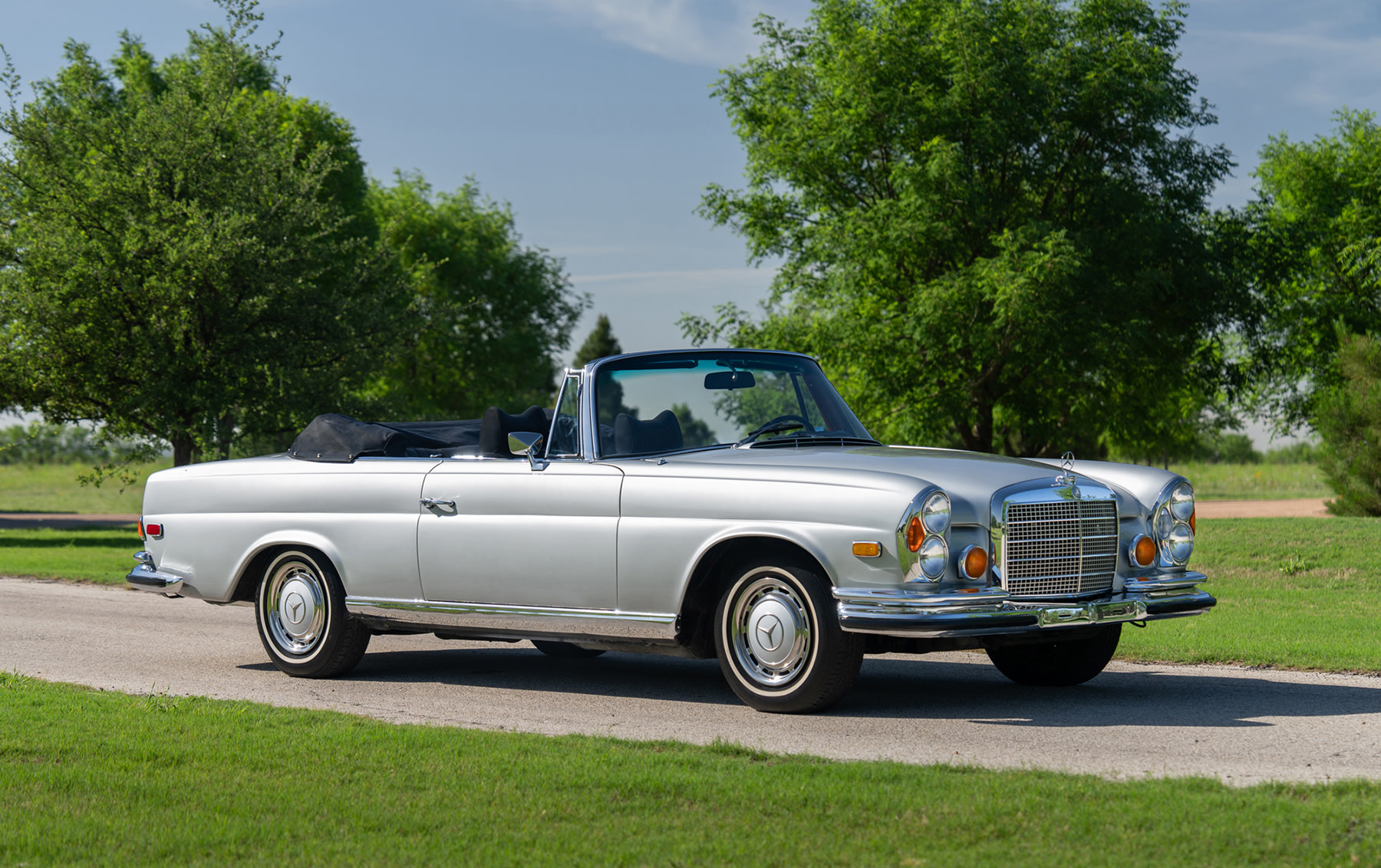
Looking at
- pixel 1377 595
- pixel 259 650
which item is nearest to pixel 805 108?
pixel 1377 595

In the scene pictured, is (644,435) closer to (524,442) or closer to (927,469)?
(524,442)

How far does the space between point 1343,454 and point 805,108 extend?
14.3 meters

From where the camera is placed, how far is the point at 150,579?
9578 mm

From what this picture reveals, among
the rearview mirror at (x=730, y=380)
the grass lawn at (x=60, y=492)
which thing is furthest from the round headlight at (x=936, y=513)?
the grass lawn at (x=60, y=492)

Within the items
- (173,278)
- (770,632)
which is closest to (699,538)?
(770,632)

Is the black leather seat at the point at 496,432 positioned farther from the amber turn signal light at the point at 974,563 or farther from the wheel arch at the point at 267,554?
the amber turn signal light at the point at 974,563

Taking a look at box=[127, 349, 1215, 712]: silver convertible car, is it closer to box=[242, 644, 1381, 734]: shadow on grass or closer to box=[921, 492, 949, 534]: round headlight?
box=[921, 492, 949, 534]: round headlight

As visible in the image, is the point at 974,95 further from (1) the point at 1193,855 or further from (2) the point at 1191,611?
(1) the point at 1193,855

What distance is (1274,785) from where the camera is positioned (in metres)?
5.25

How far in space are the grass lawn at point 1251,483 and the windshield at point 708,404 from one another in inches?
1659

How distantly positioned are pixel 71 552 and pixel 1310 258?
29632mm

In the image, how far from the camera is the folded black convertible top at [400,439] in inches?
332

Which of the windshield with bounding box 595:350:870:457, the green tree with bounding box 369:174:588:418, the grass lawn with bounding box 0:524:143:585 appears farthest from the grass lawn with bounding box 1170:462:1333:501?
the windshield with bounding box 595:350:870:457

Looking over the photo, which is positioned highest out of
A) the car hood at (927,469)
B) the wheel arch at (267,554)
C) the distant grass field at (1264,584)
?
the car hood at (927,469)
